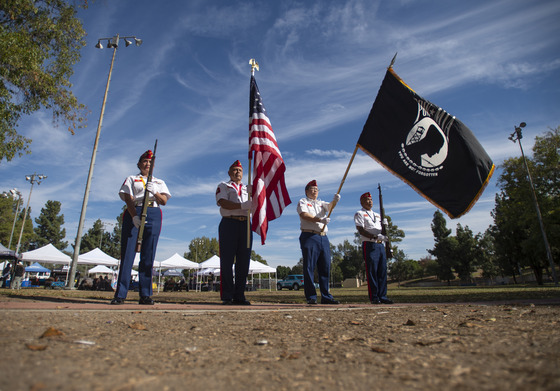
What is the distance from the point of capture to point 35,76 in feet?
28.7

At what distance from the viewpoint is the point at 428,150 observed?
Answer: 205 inches

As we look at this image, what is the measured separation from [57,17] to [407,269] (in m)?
73.3

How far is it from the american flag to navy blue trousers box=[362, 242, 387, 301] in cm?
164

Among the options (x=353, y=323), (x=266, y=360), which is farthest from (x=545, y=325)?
(x=266, y=360)

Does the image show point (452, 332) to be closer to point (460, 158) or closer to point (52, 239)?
point (460, 158)

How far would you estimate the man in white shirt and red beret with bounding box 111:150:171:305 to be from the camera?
416cm

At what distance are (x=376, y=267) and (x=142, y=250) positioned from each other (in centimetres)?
372

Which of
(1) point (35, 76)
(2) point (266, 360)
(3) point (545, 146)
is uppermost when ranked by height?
(3) point (545, 146)

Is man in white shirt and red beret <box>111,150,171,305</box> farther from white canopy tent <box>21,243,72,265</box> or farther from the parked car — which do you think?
the parked car

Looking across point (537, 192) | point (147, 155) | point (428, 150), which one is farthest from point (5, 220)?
point (537, 192)

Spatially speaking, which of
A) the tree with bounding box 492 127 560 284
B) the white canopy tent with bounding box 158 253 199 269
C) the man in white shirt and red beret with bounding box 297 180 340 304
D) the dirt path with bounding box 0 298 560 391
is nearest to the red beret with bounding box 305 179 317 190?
the man in white shirt and red beret with bounding box 297 180 340 304

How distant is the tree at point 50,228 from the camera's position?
75.3 metres

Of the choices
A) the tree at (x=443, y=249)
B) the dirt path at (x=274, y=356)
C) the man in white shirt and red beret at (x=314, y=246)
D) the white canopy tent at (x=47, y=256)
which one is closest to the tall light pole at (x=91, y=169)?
the white canopy tent at (x=47, y=256)

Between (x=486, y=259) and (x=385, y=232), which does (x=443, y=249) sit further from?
(x=385, y=232)
